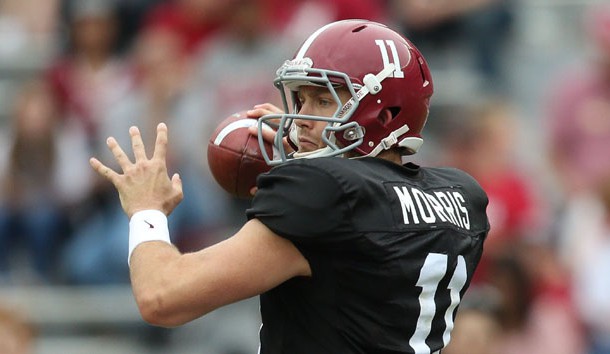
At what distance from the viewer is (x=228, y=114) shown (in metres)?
7.72

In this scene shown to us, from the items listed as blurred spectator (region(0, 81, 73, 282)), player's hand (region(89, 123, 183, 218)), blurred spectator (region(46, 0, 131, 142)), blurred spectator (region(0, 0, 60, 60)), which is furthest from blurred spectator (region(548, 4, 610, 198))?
player's hand (region(89, 123, 183, 218))

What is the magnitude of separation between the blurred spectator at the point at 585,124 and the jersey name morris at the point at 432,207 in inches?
160

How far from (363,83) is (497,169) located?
13.3 ft

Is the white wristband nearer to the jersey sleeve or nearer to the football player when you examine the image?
the football player

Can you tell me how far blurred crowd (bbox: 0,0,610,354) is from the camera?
7.42 metres

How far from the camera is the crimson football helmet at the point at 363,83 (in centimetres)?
372

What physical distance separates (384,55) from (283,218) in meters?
0.63

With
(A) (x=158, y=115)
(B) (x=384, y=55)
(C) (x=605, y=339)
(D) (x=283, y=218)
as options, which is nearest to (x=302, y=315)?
(D) (x=283, y=218)

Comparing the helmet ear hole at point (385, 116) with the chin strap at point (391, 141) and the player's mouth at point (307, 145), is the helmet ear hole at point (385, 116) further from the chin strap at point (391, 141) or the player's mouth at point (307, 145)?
the player's mouth at point (307, 145)

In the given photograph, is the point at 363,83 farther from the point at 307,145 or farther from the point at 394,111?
the point at 307,145

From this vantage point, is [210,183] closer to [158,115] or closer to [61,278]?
[158,115]

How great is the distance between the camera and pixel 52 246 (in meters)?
8.00

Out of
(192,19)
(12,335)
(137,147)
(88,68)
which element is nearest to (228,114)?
(192,19)

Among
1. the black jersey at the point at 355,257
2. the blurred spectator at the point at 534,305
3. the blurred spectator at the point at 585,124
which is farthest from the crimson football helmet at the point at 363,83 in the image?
the blurred spectator at the point at 585,124
